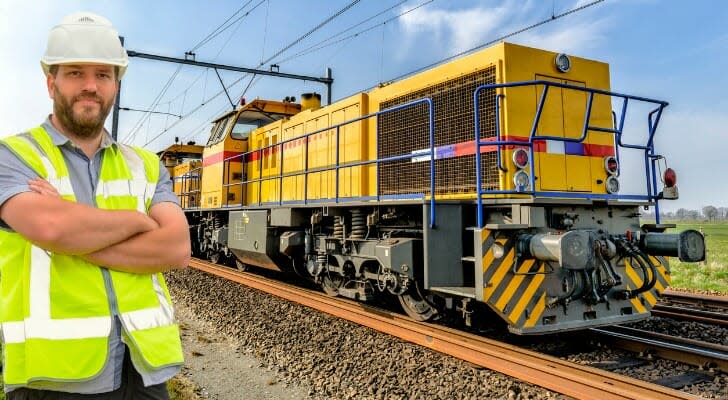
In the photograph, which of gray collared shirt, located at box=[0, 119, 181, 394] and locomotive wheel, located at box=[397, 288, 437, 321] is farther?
locomotive wheel, located at box=[397, 288, 437, 321]

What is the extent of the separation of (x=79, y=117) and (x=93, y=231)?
0.37 m

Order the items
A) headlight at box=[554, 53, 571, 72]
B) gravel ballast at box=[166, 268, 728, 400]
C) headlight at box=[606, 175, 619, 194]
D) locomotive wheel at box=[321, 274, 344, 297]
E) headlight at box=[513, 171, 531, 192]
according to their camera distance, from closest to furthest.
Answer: gravel ballast at box=[166, 268, 728, 400], headlight at box=[513, 171, 531, 192], headlight at box=[554, 53, 571, 72], headlight at box=[606, 175, 619, 194], locomotive wheel at box=[321, 274, 344, 297]

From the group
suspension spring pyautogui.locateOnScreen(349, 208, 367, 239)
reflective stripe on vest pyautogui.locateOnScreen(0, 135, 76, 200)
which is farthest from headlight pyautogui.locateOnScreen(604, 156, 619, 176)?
reflective stripe on vest pyautogui.locateOnScreen(0, 135, 76, 200)

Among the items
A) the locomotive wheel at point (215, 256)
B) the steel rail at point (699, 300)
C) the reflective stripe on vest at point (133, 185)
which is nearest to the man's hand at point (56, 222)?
the reflective stripe on vest at point (133, 185)

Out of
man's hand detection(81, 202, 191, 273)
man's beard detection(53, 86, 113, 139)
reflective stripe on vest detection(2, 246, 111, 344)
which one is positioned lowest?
reflective stripe on vest detection(2, 246, 111, 344)

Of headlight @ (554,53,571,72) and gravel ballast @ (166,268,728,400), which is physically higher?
headlight @ (554,53,571,72)

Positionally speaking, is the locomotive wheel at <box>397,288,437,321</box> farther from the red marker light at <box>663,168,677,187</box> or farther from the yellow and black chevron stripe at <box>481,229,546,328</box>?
the red marker light at <box>663,168,677,187</box>

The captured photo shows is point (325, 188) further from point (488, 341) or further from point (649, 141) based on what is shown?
point (649, 141)

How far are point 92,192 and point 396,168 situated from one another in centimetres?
509

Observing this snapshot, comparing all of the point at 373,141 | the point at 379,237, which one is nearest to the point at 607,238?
the point at 379,237

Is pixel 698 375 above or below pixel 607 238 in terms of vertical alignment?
below

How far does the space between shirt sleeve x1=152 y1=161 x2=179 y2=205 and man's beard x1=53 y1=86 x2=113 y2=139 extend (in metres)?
0.28

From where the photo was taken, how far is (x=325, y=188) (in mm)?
7754

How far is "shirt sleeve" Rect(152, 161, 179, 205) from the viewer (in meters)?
1.59
